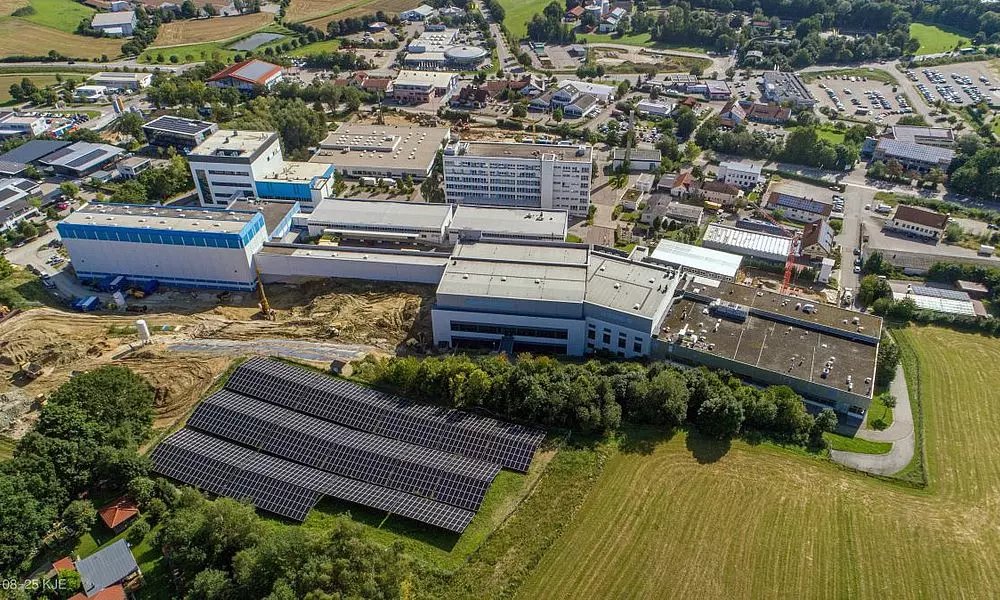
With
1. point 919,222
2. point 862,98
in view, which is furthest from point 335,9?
point 919,222

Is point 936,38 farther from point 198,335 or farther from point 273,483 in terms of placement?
point 273,483

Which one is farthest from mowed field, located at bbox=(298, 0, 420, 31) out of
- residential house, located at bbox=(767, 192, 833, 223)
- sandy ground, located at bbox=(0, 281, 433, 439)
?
residential house, located at bbox=(767, 192, 833, 223)

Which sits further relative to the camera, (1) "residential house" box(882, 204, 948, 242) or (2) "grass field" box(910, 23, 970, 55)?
(2) "grass field" box(910, 23, 970, 55)

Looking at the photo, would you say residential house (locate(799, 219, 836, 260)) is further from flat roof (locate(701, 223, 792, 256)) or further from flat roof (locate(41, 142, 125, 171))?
flat roof (locate(41, 142, 125, 171))

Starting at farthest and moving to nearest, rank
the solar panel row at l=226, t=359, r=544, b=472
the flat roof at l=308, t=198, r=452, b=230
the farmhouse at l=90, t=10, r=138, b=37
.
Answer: the farmhouse at l=90, t=10, r=138, b=37
the flat roof at l=308, t=198, r=452, b=230
the solar panel row at l=226, t=359, r=544, b=472

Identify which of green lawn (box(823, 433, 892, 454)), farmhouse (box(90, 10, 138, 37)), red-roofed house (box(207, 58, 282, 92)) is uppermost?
farmhouse (box(90, 10, 138, 37))

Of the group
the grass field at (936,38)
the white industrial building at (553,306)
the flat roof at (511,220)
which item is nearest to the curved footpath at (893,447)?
the white industrial building at (553,306)
